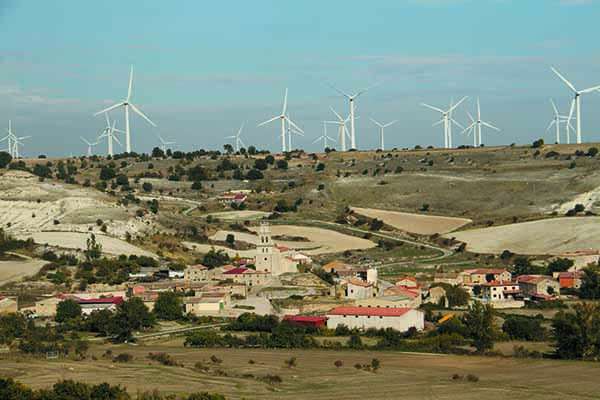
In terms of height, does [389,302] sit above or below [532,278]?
below

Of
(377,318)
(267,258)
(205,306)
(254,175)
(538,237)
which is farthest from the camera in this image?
(254,175)

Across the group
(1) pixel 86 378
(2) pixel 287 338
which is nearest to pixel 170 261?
(2) pixel 287 338

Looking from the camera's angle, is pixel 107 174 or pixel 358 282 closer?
pixel 358 282

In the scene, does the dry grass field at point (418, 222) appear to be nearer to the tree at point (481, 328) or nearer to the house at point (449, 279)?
the house at point (449, 279)

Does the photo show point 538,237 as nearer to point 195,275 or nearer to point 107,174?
point 195,275

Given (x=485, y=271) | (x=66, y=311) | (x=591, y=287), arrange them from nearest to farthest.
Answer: (x=66, y=311) < (x=591, y=287) < (x=485, y=271)

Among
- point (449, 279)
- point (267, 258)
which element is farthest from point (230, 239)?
point (449, 279)

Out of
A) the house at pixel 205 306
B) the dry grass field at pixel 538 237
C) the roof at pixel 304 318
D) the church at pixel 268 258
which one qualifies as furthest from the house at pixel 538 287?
the house at pixel 205 306

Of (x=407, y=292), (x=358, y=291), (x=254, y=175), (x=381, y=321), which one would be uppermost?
(x=254, y=175)
